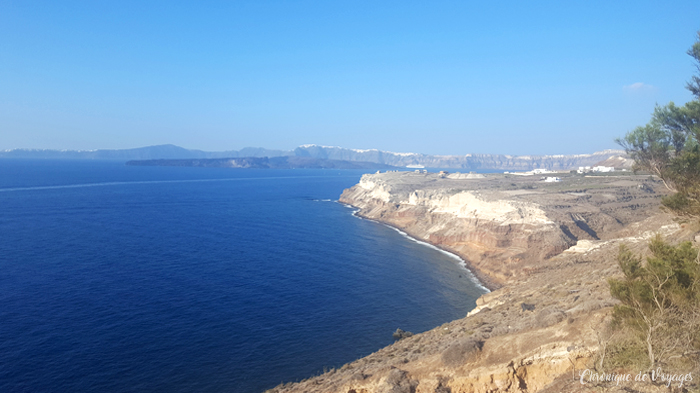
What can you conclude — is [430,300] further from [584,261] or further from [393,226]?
[393,226]

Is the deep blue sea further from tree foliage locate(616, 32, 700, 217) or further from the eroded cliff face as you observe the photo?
tree foliage locate(616, 32, 700, 217)

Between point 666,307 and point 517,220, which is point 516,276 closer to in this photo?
point 517,220

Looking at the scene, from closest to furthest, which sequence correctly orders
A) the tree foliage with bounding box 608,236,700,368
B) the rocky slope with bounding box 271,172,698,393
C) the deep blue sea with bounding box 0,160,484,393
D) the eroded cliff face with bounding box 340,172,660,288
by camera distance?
the tree foliage with bounding box 608,236,700,368
the rocky slope with bounding box 271,172,698,393
the deep blue sea with bounding box 0,160,484,393
the eroded cliff face with bounding box 340,172,660,288

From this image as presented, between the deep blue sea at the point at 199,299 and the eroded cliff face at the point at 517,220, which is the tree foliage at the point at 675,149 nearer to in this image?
the deep blue sea at the point at 199,299

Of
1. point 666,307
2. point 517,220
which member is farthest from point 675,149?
point 517,220

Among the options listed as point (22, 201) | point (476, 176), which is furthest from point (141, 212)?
point (476, 176)

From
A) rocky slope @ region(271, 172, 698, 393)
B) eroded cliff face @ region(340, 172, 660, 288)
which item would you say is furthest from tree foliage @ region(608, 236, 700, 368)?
eroded cliff face @ region(340, 172, 660, 288)
